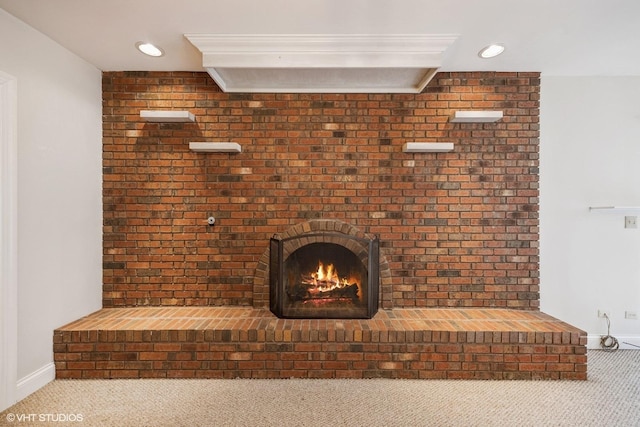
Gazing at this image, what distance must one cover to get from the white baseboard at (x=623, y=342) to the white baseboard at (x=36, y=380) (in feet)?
14.5

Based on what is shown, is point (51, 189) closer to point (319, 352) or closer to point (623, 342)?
point (319, 352)

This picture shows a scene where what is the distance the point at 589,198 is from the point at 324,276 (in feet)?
8.23

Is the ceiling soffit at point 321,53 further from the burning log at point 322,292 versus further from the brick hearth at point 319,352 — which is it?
the brick hearth at point 319,352

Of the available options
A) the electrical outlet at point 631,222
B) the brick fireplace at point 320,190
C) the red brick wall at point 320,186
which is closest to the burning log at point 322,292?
the brick fireplace at point 320,190

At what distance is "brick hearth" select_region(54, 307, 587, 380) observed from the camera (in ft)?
7.39

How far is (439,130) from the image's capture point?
274 cm

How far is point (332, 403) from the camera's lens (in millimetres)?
1995

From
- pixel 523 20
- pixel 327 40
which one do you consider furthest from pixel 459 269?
pixel 327 40

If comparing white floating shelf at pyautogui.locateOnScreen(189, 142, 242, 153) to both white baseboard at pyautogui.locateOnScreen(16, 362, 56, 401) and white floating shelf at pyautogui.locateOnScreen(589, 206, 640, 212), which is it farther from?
white floating shelf at pyautogui.locateOnScreen(589, 206, 640, 212)

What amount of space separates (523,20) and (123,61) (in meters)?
3.05

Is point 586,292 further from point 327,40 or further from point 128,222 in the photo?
point 128,222

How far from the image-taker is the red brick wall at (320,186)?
273cm

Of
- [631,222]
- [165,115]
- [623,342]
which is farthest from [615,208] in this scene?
[165,115]

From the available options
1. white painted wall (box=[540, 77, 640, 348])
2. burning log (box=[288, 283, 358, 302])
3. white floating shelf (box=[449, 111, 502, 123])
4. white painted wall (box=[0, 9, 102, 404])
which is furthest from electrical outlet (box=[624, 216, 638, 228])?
white painted wall (box=[0, 9, 102, 404])
